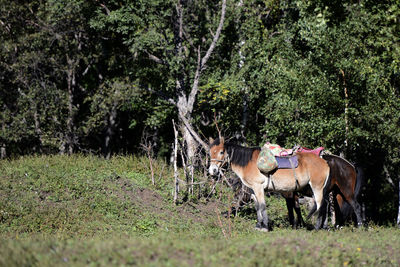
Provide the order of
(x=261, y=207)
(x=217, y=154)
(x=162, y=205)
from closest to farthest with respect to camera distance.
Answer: (x=217, y=154) < (x=261, y=207) < (x=162, y=205)

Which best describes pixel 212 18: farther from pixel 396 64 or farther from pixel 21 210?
pixel 21 210

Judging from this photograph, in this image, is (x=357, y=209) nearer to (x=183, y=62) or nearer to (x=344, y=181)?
(x=344, y=181)

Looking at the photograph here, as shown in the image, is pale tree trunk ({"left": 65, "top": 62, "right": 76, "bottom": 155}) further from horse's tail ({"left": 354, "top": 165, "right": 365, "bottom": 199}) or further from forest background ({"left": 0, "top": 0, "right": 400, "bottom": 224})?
horse's tail ({"left": 354, "top": 165, "right": 365, "bottom": 199})

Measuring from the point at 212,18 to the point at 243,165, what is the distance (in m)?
11.5

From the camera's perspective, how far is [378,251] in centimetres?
900

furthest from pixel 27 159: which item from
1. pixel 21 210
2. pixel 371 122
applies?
pixel 371 122

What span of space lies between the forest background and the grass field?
8.50 ft

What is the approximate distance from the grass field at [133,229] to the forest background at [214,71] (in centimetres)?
259

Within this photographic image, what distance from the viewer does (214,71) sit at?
21234mm

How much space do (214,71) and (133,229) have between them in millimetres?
10998

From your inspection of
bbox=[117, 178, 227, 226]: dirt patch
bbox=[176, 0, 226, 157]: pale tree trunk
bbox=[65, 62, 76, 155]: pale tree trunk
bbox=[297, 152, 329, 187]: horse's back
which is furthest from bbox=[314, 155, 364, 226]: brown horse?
bbox=[65, 62, 76, 155]: pale tree trunk

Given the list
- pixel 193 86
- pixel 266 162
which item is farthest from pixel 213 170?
pixel 193 86

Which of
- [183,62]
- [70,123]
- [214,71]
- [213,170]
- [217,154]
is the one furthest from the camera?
[70,123]

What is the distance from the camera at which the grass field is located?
7.29 meters
